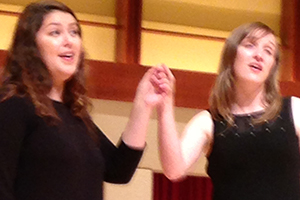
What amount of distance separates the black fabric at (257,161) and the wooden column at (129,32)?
5.79 feet

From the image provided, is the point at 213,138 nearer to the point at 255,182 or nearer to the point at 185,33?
the point at 255,182

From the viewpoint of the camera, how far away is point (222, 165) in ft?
5.65

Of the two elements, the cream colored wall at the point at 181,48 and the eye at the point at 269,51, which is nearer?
the eye at the point at 269,51

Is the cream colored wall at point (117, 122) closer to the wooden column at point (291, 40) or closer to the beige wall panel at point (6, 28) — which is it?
the beige wall panel at point (6, 28)

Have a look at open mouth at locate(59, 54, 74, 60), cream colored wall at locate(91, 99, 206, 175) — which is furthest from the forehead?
cream colored wall at locate(91, 99, 206, 175)

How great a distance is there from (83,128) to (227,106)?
58 cm

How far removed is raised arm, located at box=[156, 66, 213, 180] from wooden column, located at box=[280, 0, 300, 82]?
2.12 metres

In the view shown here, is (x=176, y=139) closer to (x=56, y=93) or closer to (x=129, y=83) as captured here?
(x=56, y=93)

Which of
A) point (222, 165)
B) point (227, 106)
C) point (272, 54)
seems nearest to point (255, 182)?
point (222, 165)

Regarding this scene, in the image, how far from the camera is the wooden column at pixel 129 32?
3.45 m

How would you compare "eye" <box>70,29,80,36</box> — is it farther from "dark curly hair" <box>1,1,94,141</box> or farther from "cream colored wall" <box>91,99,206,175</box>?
"cream colored wall" <box>91,99,206,175</box>

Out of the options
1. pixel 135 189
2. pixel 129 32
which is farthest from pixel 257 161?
pixel 129 32

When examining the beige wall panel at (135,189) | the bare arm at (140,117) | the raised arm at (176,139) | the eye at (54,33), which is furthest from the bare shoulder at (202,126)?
the beige wall panel at (135,189)

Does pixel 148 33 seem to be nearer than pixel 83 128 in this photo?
No
